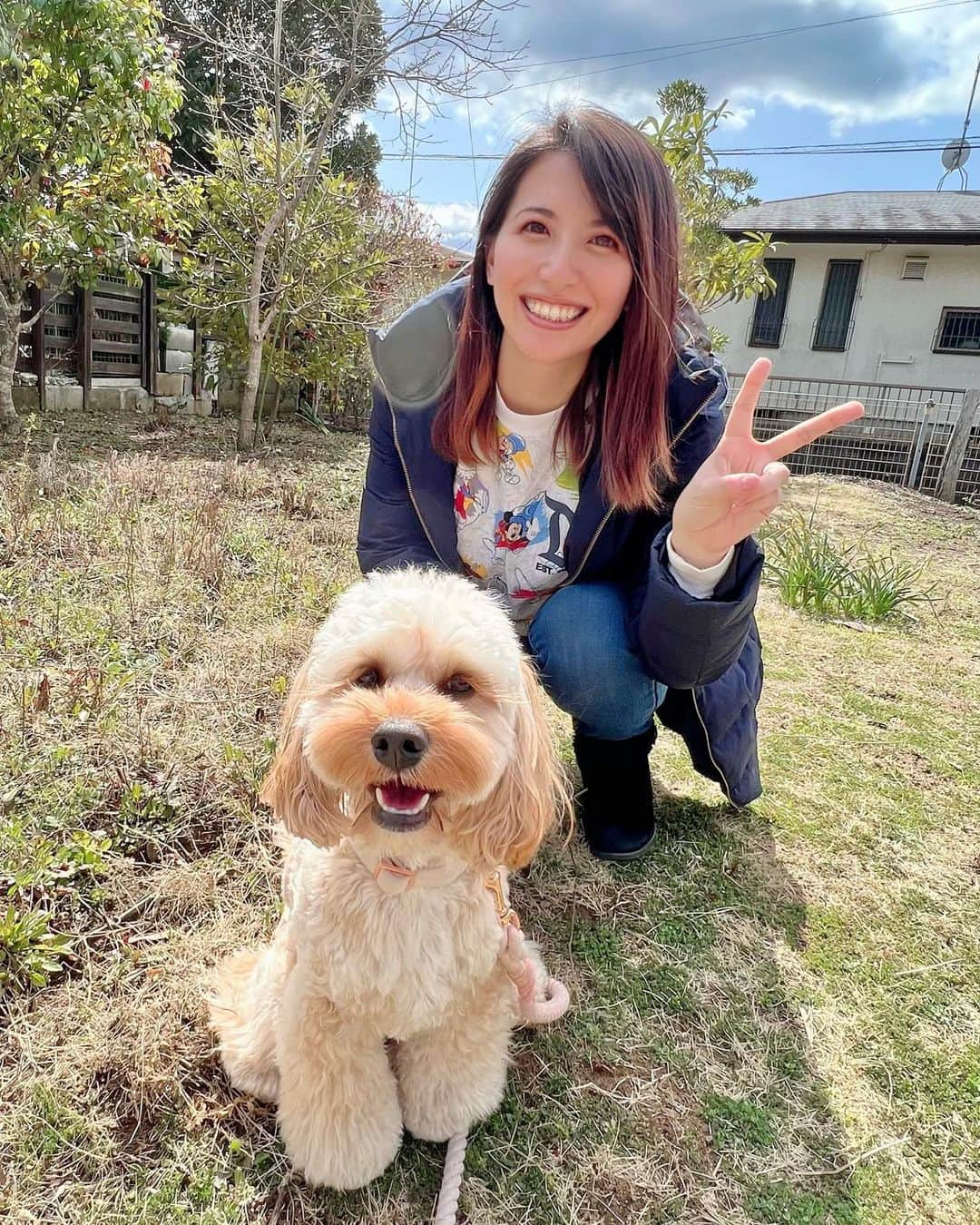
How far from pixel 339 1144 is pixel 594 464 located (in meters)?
1.54

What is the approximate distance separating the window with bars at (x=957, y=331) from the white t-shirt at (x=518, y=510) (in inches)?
635

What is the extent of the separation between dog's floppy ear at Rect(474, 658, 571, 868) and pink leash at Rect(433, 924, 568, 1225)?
194 mm

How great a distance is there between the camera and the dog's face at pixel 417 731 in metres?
1.25

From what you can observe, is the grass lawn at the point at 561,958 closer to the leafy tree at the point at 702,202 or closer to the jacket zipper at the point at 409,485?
the jacket zipper at the point at 409,485

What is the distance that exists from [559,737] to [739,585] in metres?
1.30

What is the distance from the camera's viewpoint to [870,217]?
15.8m

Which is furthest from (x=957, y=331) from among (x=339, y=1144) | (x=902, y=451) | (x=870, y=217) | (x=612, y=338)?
(x=339, y=1144)

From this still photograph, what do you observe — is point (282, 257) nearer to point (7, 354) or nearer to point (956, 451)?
point (7, 354)

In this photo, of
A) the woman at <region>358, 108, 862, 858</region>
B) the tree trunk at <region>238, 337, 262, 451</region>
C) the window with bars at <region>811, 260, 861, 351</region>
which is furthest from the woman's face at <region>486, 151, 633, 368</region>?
the window with bars at <region>811, 260, 861, 351</region>

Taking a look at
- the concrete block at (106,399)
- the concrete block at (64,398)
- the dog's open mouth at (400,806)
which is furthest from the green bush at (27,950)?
the concrete block at (106,399)

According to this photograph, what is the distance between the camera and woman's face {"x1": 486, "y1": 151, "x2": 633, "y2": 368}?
1.71 meters

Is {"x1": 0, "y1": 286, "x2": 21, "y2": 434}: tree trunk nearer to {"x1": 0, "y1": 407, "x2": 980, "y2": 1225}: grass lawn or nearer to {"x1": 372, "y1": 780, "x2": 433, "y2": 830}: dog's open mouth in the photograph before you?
{"x1": 0, "y1": 407, "x2": 980, "y2": 1225}: grass lawn

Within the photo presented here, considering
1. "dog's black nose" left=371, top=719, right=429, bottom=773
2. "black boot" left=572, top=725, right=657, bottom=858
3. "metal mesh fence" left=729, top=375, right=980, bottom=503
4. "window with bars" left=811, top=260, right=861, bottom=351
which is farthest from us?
"window with bars" left=811, top=260, right=861, bottom=351

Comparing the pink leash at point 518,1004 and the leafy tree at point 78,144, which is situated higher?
the leafy tree at point 78,144
